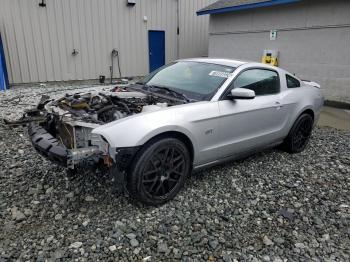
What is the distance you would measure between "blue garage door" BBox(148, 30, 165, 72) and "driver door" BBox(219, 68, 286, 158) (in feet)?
29.6

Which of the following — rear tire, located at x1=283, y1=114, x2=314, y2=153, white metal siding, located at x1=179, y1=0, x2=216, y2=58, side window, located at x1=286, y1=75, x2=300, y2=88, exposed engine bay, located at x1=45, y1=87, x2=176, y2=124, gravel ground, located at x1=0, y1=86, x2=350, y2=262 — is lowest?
gravel ground, located at x1=0, y1=86, x2=350, y2=262

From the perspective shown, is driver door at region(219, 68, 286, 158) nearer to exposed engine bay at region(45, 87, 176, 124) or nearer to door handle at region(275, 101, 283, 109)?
door handle at region(275, 101, 283, 109)

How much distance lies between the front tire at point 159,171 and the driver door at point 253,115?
0.61 metres

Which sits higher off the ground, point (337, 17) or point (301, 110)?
point (337, 17)

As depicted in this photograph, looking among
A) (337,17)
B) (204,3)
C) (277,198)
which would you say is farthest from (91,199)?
(204,3)

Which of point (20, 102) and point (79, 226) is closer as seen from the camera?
point (79, 226)

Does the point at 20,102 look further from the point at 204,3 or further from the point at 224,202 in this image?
the point at 204,3

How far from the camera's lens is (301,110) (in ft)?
14.6

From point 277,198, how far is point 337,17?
666 cm

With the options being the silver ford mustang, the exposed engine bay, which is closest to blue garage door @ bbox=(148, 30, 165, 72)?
the silver ford mustang

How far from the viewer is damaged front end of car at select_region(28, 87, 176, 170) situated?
2.62 m

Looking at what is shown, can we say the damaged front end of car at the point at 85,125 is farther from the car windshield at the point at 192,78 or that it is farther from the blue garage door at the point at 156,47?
the blue garage door at the point at 156,47

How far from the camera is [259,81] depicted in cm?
392

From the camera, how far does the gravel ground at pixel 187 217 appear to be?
95.7 inches
